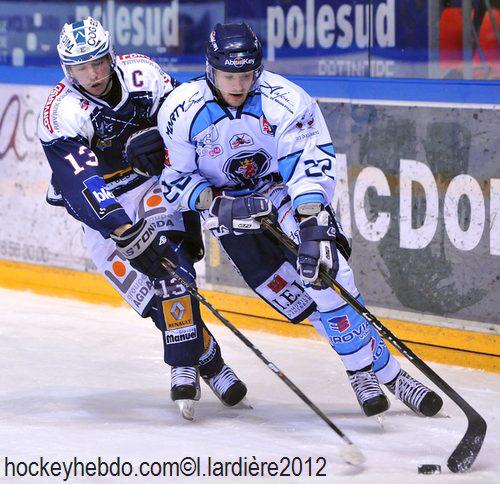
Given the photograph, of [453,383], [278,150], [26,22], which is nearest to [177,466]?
[278,150]

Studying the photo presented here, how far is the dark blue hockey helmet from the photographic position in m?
4.48

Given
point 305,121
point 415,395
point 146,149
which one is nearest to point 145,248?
point 146,149

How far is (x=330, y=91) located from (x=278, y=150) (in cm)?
153

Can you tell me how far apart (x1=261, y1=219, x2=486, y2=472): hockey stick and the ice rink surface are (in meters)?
0.05

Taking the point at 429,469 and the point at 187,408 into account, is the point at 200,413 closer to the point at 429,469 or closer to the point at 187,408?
the point at 187,408

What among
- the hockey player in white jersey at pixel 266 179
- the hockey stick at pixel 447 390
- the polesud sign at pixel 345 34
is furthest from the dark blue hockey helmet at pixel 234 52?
the polesud sign at pixel 345 34

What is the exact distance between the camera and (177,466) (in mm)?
4211

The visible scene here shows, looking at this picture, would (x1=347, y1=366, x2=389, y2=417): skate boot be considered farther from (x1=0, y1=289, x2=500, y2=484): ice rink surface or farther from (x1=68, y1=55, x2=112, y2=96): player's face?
(x1=68, y1=55, x2=112, y2=96): player's face

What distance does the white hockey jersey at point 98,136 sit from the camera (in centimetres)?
473

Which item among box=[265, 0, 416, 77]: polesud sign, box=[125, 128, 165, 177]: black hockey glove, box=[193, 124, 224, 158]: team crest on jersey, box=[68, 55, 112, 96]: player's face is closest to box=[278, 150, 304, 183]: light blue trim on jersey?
box=[193, 124, 224, 158]: team crest on jersey

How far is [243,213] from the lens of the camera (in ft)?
15.0

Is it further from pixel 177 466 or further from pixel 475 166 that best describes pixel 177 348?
pixel 475 166

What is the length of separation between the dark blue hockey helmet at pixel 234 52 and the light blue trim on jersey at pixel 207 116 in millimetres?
97

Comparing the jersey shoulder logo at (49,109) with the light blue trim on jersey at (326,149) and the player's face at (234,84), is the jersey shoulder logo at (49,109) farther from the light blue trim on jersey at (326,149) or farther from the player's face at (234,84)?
the light blue trim on jersey at (326,149)
